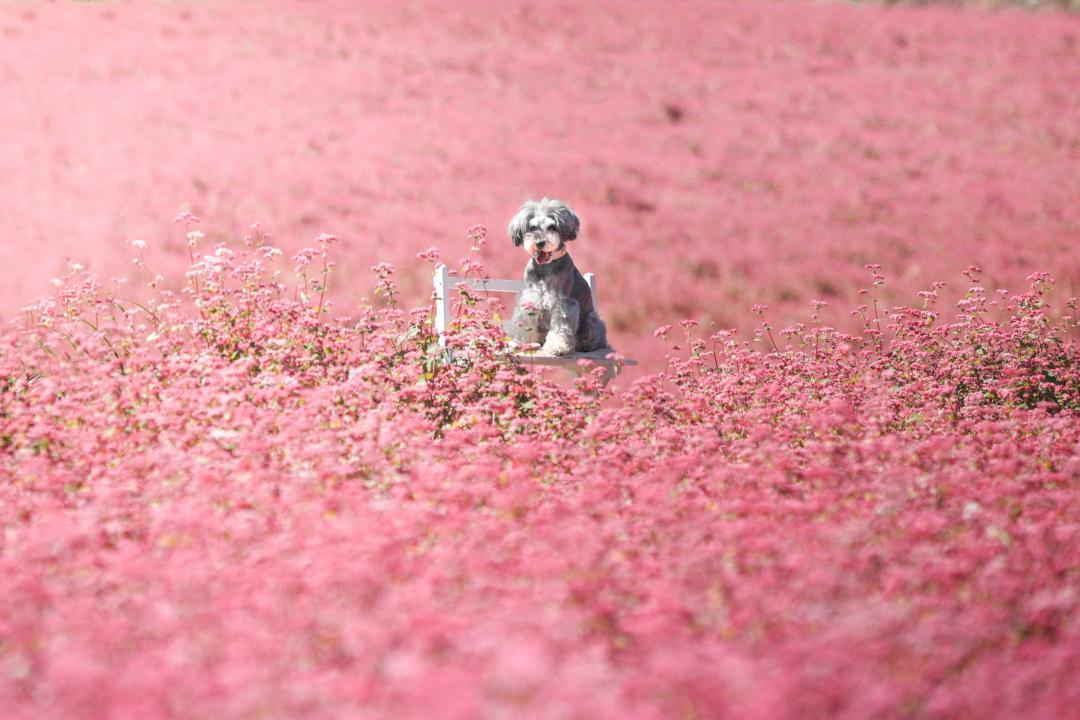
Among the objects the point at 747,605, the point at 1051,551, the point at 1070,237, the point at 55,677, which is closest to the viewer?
the point at 55,677

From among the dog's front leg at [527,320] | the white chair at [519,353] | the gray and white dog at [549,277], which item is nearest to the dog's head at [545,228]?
the gray and white dog at [549,277]

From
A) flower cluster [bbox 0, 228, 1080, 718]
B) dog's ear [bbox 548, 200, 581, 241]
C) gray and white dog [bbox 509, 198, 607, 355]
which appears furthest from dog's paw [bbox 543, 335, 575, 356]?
dog's ear [bbox 548, 200, 581, 241]

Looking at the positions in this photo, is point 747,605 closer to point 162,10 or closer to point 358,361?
point 358,361

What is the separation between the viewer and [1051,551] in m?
2.19

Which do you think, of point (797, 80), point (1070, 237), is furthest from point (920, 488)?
point (797, 80)

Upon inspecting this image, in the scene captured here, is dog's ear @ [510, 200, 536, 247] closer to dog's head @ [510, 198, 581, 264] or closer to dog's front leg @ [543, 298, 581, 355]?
dog's head @ [510, 198, 581, 264]

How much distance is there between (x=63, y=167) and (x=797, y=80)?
Result: 8.16 m

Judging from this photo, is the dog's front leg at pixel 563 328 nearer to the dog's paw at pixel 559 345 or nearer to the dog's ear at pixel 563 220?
the dog's paw at pixel 559 345

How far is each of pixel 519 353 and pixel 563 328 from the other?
25 cm

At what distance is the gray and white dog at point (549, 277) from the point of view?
4.14m

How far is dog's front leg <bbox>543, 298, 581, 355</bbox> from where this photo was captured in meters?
4.17

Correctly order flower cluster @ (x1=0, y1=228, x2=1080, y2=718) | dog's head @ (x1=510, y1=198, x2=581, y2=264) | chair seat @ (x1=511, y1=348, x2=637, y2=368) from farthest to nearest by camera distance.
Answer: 1. dog's head @ (x1=510, y1=198, x2=581, y2=264)
2. chair seat @ (x1=511, y1=348, x2=637, y2=368)
3. flower cluster @ (x1=0, y1=228, x2=1080, y2=718)

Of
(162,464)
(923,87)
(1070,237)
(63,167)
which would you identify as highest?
(923,87)

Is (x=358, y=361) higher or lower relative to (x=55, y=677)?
higher
